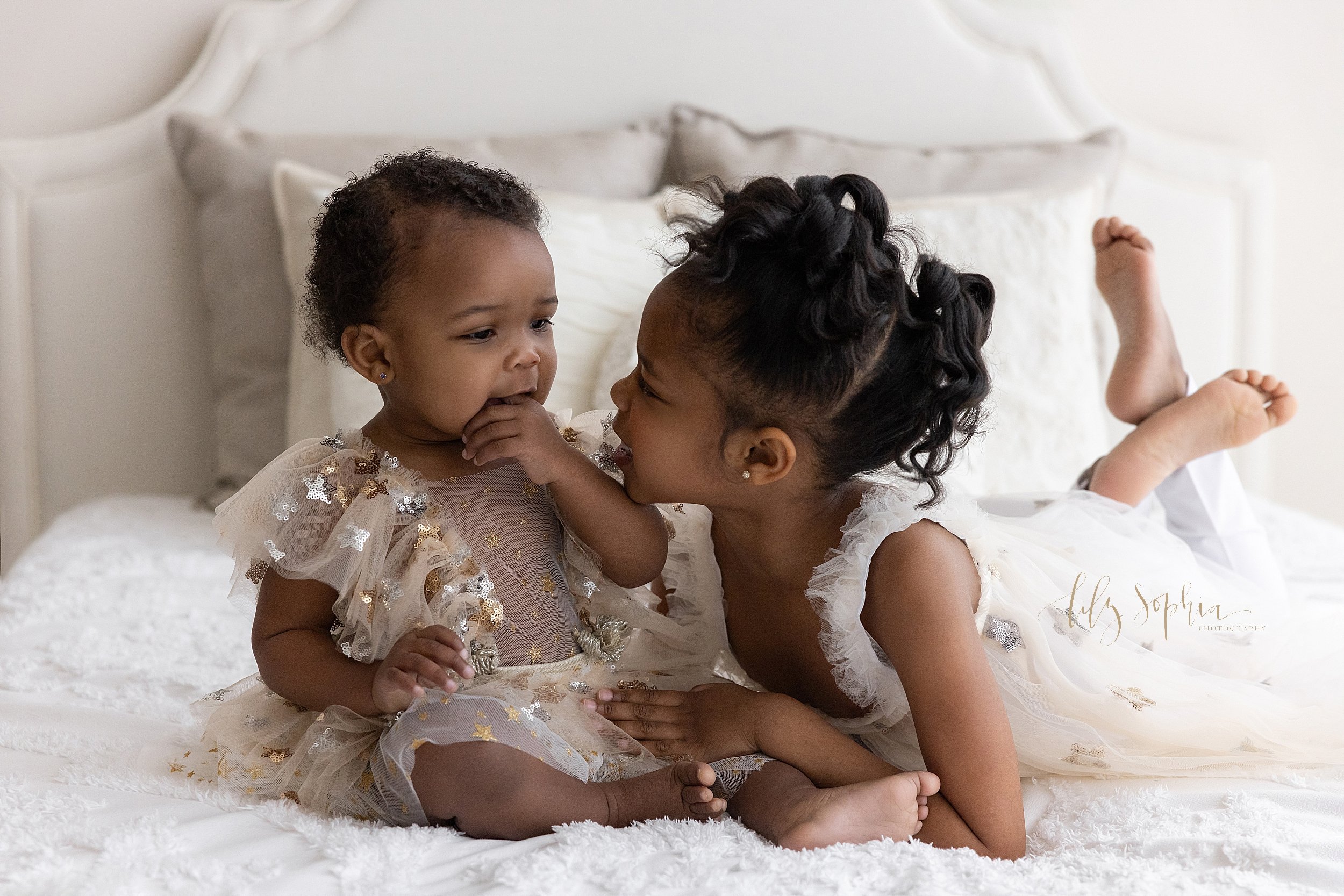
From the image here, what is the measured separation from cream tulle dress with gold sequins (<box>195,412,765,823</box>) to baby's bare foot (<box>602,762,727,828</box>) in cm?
4

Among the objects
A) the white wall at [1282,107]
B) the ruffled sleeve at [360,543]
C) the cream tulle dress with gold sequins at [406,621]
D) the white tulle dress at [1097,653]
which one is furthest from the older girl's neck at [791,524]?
the white wall at [1282,107]

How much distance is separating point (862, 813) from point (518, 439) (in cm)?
42

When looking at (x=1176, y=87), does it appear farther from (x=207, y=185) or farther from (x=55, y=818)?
(x=55, y=818)

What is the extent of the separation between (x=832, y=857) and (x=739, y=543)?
40cm

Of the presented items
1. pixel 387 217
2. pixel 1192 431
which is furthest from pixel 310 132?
pixel 1192 431

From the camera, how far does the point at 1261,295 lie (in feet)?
7.80

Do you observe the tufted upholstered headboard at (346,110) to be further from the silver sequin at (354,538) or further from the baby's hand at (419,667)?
the baby's hand at (419,667)

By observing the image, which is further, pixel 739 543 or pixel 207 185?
pixel 207 185

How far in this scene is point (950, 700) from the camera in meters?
0.94

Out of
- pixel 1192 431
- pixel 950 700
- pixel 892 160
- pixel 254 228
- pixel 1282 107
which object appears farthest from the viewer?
pixel 1282 107

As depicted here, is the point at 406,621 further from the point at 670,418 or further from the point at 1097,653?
the point at 1097,653

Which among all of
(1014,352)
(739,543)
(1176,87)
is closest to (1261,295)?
(1176,87)

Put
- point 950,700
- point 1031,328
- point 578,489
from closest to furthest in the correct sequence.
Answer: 1. point 950,700
2. point 578,489
3. point 1031,328

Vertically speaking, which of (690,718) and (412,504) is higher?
(412,504)
